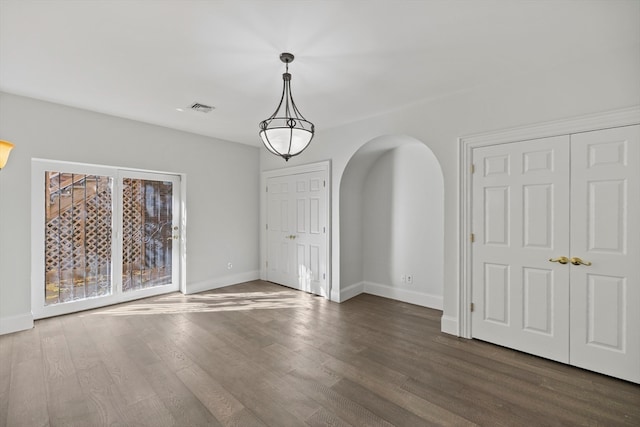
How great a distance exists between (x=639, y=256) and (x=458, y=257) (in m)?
1.38

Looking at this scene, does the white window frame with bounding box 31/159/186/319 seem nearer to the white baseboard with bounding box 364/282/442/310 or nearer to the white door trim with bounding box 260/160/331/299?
the white door trim with bounding box 260/160/331/299

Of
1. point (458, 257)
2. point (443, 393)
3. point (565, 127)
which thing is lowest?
point (443, 393)

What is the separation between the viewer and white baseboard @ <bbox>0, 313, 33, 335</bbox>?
3.28 meters

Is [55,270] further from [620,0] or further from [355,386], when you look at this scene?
[620,0]

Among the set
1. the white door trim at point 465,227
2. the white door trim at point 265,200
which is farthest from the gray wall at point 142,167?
the white door trim at point 465,227

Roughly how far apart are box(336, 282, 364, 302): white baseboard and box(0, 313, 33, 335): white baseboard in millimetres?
3813

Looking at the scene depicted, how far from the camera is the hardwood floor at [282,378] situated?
2.02m

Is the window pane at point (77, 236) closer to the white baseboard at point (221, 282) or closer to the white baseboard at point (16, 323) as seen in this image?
the white baseboard at point (16, 323)

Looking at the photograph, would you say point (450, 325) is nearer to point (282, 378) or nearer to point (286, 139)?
point (282, 378)

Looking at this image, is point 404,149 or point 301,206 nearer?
point 404,149

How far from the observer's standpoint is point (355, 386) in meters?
2.35

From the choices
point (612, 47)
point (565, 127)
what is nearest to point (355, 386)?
point (565, 127)

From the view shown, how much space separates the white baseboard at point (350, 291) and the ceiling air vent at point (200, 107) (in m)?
3.15

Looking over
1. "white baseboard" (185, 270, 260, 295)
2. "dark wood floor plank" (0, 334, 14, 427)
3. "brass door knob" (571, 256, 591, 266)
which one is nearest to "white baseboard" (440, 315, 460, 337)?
"brass door knob" (571, 256, 591, 266)
